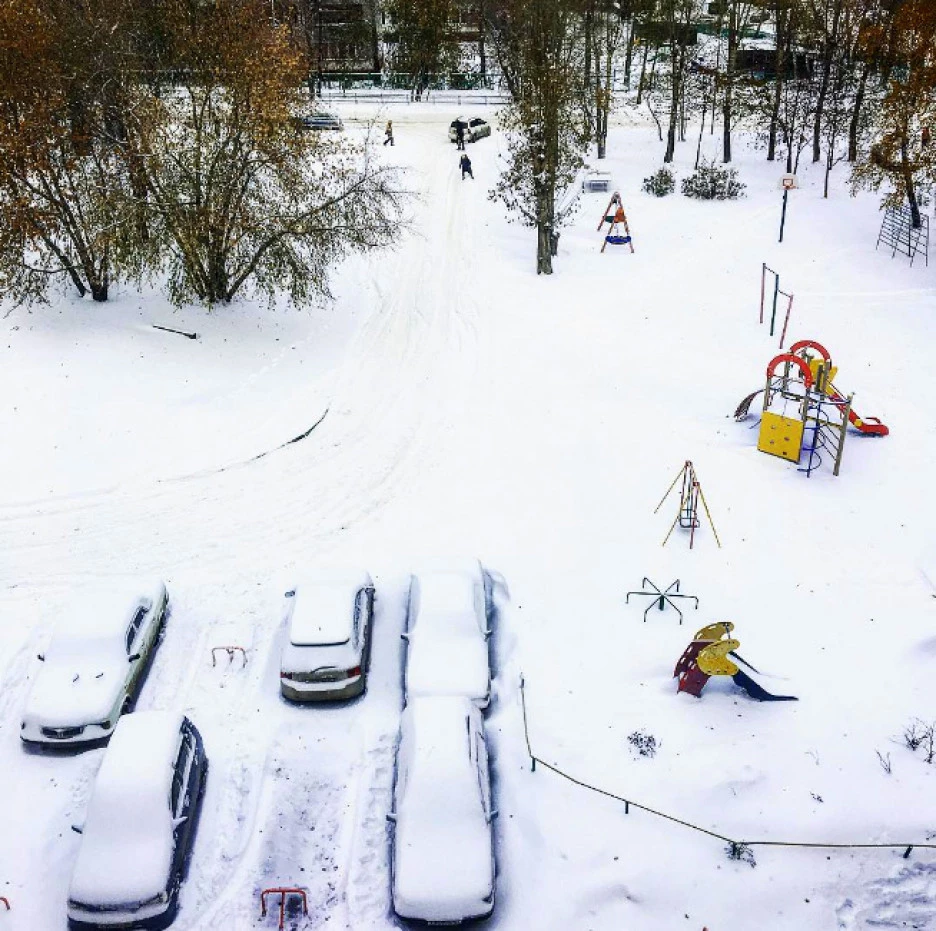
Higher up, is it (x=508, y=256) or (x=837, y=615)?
(x=508, y=256)

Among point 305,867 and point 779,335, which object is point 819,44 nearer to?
point 779,335

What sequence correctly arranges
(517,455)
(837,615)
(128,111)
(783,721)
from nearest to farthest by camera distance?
(783,721) < (837,615) < (517,455) < (128,111)

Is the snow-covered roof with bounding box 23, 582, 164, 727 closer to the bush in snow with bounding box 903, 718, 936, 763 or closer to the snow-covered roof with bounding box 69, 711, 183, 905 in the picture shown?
the snow-covered roof with bounding box 69, 711, 183, 905

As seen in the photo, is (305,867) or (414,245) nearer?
(305,867)

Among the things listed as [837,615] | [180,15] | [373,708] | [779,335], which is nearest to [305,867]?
[373,708]

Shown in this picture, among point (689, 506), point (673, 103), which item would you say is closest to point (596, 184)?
point (673, 103)

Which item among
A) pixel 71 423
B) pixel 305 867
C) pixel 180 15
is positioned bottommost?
pixel 305 867
